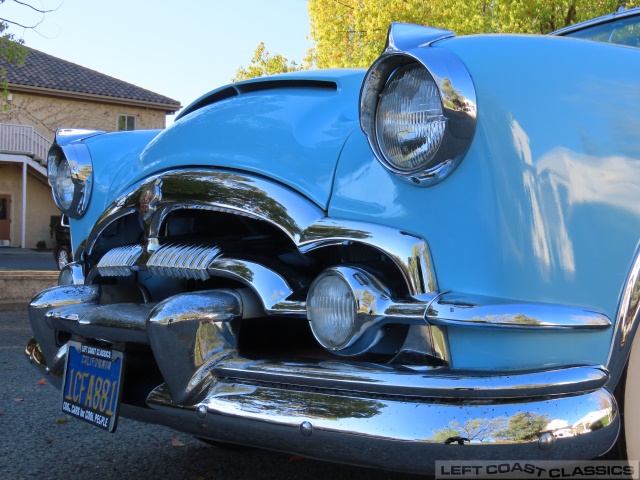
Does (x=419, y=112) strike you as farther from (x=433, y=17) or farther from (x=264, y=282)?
(x=433, y=17)

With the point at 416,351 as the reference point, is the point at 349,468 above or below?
below

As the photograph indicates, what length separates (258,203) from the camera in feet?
6.28

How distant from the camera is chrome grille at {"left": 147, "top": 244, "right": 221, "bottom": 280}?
1.97m

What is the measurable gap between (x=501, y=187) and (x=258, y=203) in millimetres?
658

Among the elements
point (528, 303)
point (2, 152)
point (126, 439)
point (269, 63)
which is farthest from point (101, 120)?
point (528, 303)

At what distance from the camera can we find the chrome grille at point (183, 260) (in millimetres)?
1967

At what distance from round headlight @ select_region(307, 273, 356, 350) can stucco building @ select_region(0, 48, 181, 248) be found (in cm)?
2288

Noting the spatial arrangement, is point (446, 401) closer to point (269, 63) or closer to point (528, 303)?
point (528, 303)

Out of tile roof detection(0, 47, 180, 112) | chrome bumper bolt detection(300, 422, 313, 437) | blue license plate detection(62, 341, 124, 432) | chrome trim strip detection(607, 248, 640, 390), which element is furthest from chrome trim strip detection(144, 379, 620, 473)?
tile roof detection(0, 47, 180, 112)

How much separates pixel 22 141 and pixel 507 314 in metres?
24.1

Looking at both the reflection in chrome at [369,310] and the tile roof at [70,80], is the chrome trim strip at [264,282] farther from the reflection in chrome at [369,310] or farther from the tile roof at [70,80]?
the tile roof at [70,80]

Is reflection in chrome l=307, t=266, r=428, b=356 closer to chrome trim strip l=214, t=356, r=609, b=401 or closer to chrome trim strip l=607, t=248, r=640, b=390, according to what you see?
chrome trim strip l=214, t=356, r=609, b=401

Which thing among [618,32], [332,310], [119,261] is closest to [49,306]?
[119,261]

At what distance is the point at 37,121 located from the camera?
24109mm
